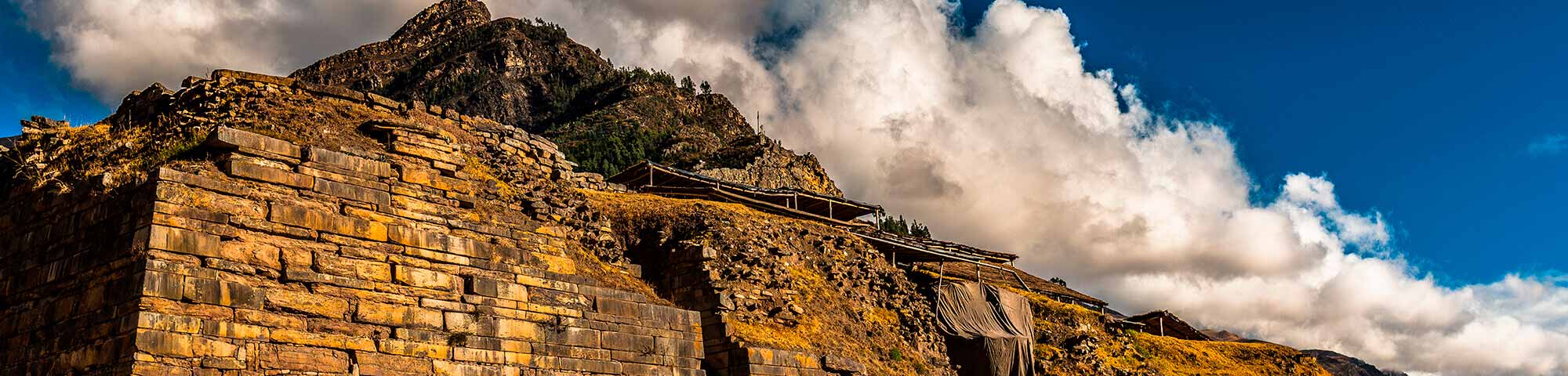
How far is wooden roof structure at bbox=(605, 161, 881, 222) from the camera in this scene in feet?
114

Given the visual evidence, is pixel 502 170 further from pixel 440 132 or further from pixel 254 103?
pixel 254 103

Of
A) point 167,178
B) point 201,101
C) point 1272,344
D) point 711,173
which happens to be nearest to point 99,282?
point 167,178

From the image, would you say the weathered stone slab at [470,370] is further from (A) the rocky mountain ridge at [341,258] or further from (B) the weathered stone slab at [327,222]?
(B) the weathered stone slab at [327,222]

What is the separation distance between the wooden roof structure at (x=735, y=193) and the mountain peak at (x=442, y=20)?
218 ft

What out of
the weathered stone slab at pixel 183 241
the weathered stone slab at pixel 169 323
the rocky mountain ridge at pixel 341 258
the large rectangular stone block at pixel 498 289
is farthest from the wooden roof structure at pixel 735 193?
the weathered stone slab at pixel 169 323

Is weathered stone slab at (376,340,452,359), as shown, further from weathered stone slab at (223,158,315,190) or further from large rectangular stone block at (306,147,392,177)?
large rectangular stone block at (306,147,392,177)

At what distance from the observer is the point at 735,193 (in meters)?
35.2

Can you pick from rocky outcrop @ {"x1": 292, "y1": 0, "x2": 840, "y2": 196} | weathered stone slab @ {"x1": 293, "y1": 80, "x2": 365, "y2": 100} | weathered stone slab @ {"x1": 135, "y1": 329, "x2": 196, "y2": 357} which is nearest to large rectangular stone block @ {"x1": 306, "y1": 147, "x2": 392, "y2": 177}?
weathered stone slab @ {"x1": 293, "y1": 80, "x2": 365, "y2": 100}

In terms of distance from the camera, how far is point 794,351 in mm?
24031

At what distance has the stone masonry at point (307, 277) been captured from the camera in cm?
1505

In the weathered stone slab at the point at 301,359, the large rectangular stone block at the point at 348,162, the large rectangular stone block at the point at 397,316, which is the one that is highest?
the large rectangular stone block at the point at 348,162

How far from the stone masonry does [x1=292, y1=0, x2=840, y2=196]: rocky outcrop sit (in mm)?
41561

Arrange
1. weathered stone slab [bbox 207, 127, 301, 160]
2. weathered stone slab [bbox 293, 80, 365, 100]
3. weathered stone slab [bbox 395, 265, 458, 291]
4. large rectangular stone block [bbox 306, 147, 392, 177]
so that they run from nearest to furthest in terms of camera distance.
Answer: weathered stone slab [bbox 207, 127, 301, 160] < weathered stone slab [bbox 395, 265, 458, 291] < large rectangular stone block [bbox 306, 147, 392, 177] < weathered stone slab [bbox 293, 80, 365, 100]

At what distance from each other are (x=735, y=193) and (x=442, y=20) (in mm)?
72835
